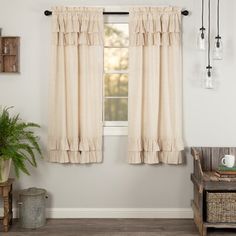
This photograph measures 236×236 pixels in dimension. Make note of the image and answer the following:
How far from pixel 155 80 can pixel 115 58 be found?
19.9 inches

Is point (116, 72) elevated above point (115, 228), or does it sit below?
above

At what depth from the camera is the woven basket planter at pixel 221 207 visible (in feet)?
12.1

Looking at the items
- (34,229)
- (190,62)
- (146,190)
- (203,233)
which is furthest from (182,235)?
(190,62)

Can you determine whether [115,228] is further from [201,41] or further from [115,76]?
[201,41]

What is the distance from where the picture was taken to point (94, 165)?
4.33 m

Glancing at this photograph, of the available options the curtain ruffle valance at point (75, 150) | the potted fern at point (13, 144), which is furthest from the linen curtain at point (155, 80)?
the potted fern at point (13, 144)

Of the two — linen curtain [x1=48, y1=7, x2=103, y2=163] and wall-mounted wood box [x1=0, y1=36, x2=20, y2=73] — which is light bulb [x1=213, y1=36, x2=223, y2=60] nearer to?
linen curtain [x1=48, y1=7, x2=103, y2=163]

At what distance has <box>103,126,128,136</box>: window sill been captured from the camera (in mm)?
→ 4310

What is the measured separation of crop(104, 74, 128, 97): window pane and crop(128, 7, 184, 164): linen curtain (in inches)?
6.9

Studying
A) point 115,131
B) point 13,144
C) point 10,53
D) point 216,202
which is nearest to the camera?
point 216,202

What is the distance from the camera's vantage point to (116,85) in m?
4.37

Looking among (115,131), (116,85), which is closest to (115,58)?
(116,85)

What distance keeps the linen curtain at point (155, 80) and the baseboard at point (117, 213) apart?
1.80 ft

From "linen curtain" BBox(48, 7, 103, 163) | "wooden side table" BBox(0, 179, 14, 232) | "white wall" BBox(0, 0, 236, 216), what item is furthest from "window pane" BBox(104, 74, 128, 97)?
"wooden side table" BBox(0, 179, 14, 232)
